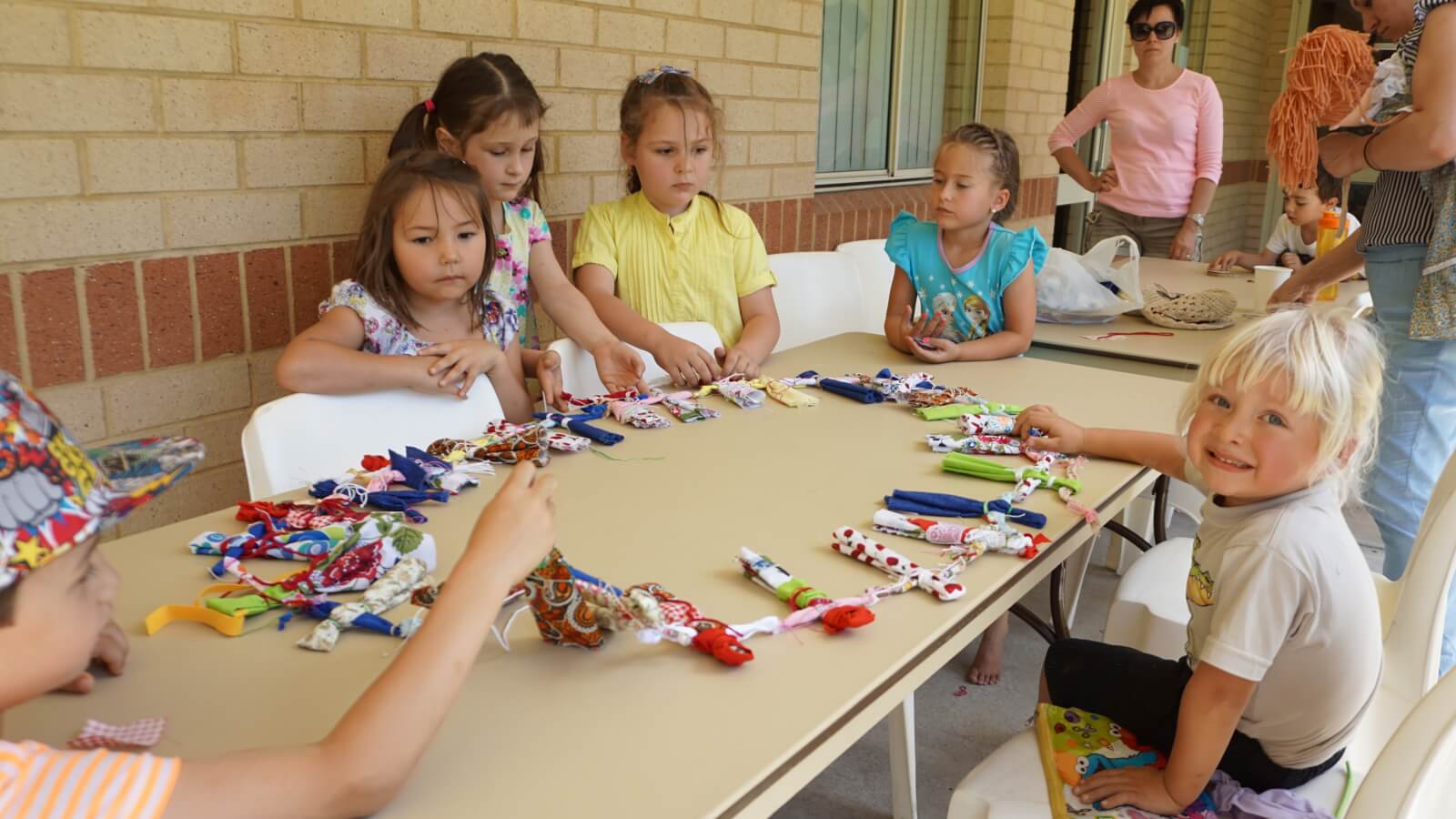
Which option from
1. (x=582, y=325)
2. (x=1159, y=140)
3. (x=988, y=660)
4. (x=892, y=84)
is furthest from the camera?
(x=892, y=84)

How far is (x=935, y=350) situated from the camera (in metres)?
2.60

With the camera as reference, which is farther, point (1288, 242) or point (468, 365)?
point (1288, 242)

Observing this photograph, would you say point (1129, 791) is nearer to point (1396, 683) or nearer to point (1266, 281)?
point (1396, 683)

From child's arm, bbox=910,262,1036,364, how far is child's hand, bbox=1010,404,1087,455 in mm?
656

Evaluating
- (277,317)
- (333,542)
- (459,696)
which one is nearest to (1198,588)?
(459,696)

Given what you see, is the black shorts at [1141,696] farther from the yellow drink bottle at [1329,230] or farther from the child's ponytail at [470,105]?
the yellow drink bottle at [1329,230]

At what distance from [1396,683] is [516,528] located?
138 centimetres

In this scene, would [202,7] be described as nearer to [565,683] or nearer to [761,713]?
[565,683]

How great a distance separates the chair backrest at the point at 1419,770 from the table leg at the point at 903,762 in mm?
1118

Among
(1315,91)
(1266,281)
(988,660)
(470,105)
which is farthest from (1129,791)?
(1266,281)

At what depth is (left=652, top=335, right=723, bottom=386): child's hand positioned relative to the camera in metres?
2.33

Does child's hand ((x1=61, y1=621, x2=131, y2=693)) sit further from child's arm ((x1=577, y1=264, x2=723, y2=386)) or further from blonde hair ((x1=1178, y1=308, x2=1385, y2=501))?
child's arm ((x1=577, y1=264, x2=723, y2=386))

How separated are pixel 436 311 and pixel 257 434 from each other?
0.67 metres

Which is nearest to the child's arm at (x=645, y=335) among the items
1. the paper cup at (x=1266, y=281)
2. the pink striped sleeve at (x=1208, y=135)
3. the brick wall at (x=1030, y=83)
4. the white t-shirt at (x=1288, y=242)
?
the paper cup at (x=1266, y=281)
